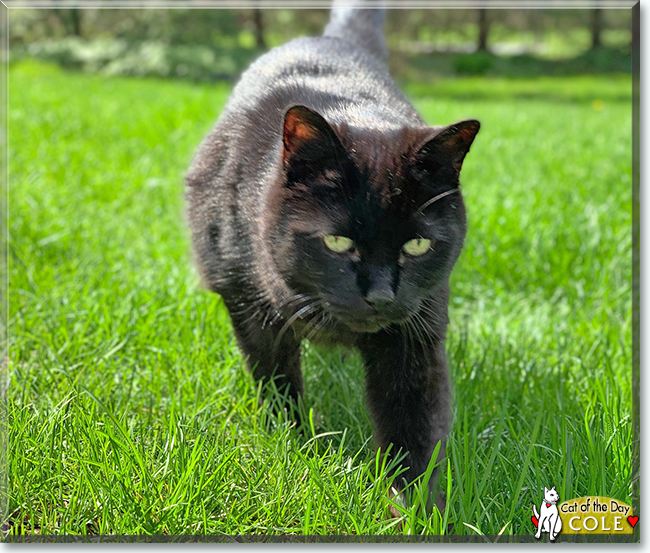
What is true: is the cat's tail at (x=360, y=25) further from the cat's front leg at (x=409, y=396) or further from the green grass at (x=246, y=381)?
the cat's front leg at (x=409, y=396)

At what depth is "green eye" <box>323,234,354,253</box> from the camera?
1516mm

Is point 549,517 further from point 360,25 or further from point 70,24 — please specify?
point 70,24

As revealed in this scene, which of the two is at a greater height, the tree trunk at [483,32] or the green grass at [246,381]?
the tree trunk at [483,32]

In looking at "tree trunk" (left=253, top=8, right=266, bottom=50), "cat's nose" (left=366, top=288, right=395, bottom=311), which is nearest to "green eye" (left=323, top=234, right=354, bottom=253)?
"cat's nose" (left=366, top=288, right=395, bottom=311)

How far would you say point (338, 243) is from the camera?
1527 millimetres

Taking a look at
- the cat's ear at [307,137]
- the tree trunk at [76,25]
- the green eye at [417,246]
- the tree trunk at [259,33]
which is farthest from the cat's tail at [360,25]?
the tree trunk at [76,25]

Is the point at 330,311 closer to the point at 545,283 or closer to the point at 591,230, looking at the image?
the point at 545,283

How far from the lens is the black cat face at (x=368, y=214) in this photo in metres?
1.49

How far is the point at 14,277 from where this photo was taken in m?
2.62

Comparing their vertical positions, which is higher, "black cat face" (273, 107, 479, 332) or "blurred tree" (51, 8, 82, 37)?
"blurred tree" (51, 8, 82, 37)

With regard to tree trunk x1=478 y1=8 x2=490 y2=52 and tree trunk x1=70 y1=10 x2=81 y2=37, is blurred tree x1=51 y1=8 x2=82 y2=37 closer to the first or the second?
tree trunk x1=70 y1=10 x2=81 y2=37

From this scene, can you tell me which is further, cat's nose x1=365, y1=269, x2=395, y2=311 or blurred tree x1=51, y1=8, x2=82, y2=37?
blurred tree x1=51, y1=8, x2=82, y2=37

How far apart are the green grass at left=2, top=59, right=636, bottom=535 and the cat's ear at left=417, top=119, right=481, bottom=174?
68 cm

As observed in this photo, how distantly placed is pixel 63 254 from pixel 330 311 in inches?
74.5
